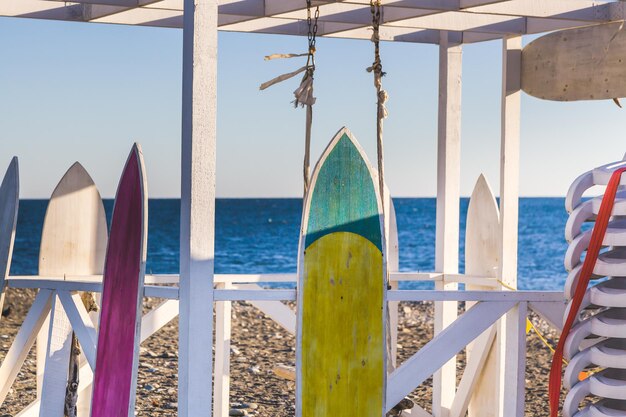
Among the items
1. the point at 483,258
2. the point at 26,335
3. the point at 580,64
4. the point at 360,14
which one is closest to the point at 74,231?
the point at 26,335

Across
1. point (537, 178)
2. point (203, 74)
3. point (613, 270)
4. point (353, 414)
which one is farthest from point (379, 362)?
point (537, 178)

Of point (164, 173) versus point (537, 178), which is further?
point (537, 178)

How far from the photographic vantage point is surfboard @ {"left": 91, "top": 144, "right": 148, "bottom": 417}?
16.4 ft

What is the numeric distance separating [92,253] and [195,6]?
2563 millimetres

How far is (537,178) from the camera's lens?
149ft

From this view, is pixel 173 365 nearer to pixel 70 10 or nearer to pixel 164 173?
pixel 70 10

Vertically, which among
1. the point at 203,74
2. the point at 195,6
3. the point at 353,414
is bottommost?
the point at 353,414

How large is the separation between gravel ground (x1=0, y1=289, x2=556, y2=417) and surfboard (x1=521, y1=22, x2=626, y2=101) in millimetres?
3399

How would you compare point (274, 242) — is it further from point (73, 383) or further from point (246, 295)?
point (246, 295)

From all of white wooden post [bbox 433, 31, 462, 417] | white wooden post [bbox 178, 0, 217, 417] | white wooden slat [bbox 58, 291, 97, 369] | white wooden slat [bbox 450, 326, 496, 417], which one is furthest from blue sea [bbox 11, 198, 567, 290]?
white wooden post [bbox 178, 0, 217, 417]

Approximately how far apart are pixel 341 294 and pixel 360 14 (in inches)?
119

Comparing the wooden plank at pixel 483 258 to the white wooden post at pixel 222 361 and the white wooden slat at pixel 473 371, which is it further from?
the white wooden post at pixel 222 361

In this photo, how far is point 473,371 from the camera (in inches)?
282

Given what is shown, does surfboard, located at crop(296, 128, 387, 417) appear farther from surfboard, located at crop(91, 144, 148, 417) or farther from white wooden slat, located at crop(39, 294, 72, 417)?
white wooden slat, located at crop(39, 294, 72, 417)
